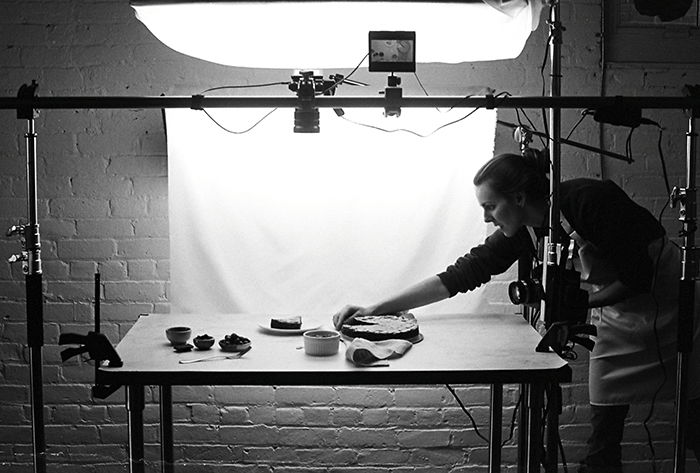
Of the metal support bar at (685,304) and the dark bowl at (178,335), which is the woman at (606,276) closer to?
the metal support bar at (685,304)

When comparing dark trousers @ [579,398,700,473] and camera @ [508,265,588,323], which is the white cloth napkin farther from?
dark trousers @ [579,398,700,473]

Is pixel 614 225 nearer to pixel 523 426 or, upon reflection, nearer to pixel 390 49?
pixel 523 426

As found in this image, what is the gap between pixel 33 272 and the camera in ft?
7.48

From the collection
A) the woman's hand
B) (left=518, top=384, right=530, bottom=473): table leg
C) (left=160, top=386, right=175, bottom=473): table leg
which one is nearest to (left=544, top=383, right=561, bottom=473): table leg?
(left=518, top=384, right=530, bottom=473): table leg

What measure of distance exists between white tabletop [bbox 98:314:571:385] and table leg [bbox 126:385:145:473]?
8cm

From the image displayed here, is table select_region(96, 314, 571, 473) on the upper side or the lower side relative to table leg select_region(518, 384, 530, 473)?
upper

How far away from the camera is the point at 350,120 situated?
303 centimetres

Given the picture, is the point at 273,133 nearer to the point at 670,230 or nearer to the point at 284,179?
the point at 284,179

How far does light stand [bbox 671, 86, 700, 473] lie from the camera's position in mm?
2258

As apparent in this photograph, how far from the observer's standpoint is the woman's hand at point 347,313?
103 inches

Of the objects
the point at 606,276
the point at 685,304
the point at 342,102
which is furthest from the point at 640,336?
the point at 342,102

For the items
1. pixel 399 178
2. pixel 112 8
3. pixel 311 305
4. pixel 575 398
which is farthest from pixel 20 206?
pixel 575 398

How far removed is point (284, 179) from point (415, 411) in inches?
39.2

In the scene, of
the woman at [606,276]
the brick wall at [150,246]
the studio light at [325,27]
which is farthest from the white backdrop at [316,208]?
the studio light at [325,27]
